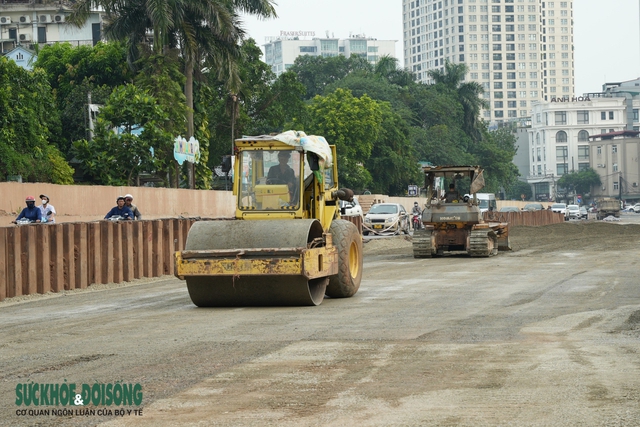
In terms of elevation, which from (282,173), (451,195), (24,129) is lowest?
(451,195)

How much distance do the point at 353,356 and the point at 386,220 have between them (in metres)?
40.1

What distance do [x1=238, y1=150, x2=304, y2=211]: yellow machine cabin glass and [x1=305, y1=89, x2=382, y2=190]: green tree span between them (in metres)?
62.2

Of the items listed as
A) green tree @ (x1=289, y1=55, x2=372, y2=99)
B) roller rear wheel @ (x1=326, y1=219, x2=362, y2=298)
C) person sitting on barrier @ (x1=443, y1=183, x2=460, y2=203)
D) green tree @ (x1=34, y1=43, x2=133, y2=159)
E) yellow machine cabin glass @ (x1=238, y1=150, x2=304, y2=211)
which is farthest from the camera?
green tree @ (x1=289, y1=55, x2=372, y2=99)

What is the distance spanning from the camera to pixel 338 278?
1639 centimetres

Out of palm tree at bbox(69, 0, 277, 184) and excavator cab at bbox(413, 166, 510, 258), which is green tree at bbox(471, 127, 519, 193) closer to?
palm tree at bbox(69, 0, 277, 184)

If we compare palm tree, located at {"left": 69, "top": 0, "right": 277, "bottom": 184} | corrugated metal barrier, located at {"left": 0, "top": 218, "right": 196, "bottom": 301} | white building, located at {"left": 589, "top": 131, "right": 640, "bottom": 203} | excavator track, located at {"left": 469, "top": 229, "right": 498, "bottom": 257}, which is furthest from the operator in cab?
white building, located at {"left": 589, "top": 131, "right": 640, "bottom": 203}

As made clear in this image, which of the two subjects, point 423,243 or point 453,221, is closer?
point 453,221

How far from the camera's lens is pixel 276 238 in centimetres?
1515

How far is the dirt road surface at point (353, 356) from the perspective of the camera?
24.8 feet

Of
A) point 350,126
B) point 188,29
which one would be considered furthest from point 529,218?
point 188,29

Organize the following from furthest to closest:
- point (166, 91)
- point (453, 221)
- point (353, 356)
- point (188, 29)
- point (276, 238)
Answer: point (166, 91) → point (188, 29) → point (453, 221) → point (276, 238) → point (353, 356)

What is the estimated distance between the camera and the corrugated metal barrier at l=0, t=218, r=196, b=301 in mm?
18406

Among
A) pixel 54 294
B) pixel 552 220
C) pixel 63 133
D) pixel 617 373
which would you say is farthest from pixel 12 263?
pixel 552 220

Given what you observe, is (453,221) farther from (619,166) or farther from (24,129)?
(619,166)
